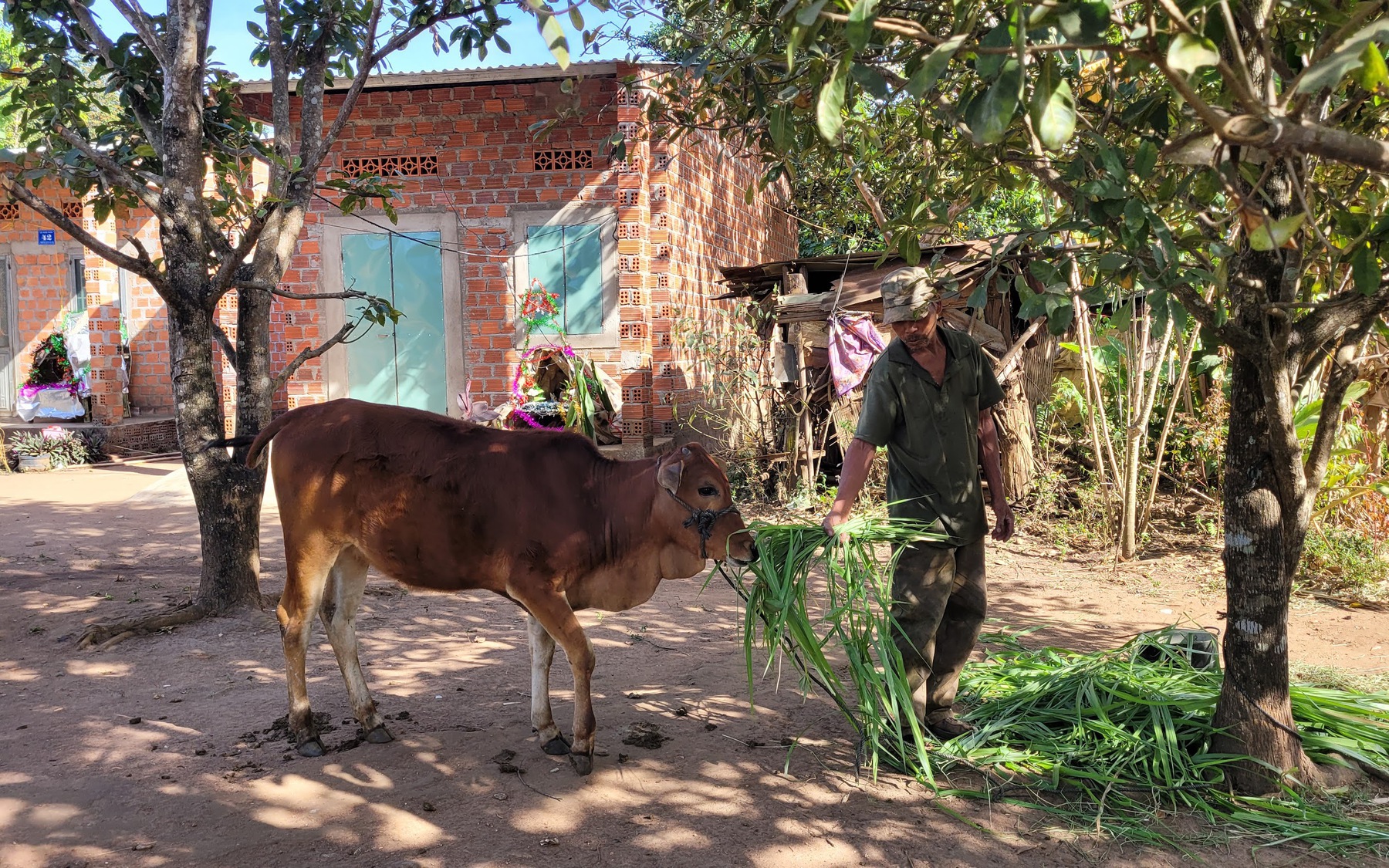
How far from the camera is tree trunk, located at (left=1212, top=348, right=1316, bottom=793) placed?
3.50m

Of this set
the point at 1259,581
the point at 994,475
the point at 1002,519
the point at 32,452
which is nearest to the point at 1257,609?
the point at 1259,581

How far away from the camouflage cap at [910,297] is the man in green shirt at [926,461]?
0.01 m

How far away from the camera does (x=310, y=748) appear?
164 inches

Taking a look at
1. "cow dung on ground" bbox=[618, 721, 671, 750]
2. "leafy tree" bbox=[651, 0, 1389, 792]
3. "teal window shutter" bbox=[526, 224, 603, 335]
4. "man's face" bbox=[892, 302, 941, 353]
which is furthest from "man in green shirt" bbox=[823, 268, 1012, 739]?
"teal window shutter" bbox=[526, 224, 603, 335]

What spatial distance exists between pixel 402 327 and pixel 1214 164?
10604 millimetres

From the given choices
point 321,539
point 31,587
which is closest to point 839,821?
point 321,539

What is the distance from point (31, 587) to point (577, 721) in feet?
15.9

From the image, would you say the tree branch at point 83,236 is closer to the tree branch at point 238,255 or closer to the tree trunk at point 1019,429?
the tree branch at point 238,255

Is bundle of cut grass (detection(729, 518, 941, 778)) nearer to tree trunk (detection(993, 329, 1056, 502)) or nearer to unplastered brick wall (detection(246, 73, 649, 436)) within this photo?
tree trunk (detection(993, 329, 1056, 502))

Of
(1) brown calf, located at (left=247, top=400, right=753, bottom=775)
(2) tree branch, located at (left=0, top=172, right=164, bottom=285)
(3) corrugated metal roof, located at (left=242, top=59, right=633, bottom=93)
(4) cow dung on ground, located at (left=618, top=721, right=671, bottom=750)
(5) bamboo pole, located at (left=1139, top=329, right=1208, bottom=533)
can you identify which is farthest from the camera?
(3) corrugated metal roof, located at (left=242, top=59, right=633, bottom=93)

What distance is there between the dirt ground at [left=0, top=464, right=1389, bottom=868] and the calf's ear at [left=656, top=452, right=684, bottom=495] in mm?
1072

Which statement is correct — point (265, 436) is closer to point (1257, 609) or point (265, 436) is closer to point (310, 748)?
point (310, 748)

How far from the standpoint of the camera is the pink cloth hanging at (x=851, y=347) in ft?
29.4

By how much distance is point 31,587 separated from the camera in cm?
689
